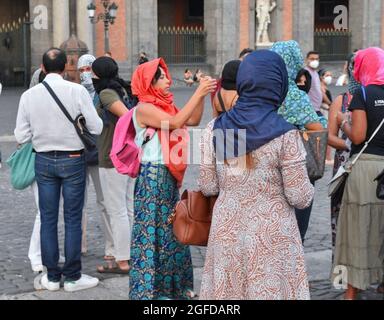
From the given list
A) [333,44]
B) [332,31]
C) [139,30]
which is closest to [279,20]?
[333,44]

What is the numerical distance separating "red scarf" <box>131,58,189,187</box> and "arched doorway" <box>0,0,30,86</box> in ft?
90.3

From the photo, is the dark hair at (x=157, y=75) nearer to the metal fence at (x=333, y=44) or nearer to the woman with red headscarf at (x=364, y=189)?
the woman with red headscarf at (x=364, y=189)

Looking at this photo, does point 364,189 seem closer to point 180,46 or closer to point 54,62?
point 54,62

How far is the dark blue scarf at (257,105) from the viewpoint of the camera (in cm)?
385

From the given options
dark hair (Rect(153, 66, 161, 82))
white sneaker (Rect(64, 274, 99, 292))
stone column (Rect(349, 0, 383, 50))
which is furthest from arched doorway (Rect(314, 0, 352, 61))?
dark hair (Rect(153, 66, 161, 82))

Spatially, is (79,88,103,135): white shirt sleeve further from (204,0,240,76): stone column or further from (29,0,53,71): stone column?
(204,0,240,76): stone column

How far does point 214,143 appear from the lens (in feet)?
13.2

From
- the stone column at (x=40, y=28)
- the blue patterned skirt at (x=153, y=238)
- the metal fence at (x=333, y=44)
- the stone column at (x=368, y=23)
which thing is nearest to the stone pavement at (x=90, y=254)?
the blue patterned skirt at (x=153, y=238)

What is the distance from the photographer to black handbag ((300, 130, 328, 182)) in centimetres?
503

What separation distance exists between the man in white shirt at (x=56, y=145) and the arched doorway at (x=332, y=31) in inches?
1311

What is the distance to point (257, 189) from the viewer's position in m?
3.93

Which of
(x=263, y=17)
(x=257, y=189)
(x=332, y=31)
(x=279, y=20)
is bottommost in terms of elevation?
(x=257, y=189)

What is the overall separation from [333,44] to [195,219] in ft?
116
